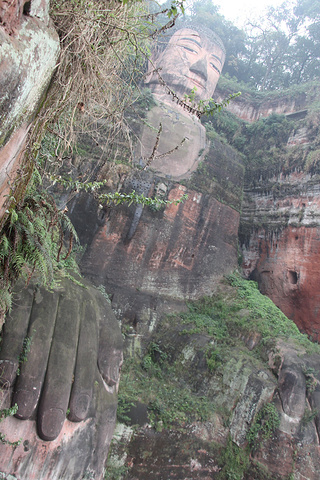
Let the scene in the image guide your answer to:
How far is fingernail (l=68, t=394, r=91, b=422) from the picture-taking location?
4.67m

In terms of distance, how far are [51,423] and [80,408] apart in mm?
455

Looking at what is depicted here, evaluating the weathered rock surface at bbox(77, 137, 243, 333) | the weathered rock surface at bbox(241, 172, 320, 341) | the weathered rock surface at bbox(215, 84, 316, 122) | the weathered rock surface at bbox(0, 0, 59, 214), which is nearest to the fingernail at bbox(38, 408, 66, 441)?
the weathered rock surface at bbox(0, 0, 59, 214)

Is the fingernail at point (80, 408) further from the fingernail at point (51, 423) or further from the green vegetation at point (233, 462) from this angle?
the green vegetation at point (233, 462)

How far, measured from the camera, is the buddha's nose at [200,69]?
717 inches

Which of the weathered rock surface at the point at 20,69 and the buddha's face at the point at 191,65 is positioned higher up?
the buddha's face at the point at 191,65

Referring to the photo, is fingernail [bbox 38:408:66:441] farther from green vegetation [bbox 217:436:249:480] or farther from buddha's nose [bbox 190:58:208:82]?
buddha's nose [bbox 190:58:208:82]

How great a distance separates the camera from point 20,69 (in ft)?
6.35

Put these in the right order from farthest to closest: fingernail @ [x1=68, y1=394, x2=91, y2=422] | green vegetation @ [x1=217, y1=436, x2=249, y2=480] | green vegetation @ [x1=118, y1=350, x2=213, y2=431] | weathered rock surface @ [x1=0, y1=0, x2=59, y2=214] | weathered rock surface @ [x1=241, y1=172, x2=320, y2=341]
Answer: weathered rock surface @ [x1=241, y1=172, x2=320, y2=341] < green vegetation @ [x1=118, y1=350, x2=213, y2=431] < green vegetation @ [x1=217, y1=436, x2=249, y2=480] < fingernail @ [x1=68, y1=394, x2=91, y2=422] < weathered rock surface @ [x1=0, y1=0, x2=59, y2=214]

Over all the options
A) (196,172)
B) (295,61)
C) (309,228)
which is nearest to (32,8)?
(196,172)

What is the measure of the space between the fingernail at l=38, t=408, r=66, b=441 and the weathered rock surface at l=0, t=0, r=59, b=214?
3104mm

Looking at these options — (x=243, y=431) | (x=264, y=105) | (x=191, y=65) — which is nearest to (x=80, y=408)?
(x=243, y=431)

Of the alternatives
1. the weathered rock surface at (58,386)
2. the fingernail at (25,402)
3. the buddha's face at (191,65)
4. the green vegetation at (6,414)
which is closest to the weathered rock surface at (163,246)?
the weathered rock surface at (58,386)

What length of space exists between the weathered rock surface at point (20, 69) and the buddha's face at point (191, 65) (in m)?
16.1

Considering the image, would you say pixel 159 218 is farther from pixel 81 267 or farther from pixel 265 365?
pixel 265 365
